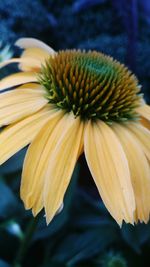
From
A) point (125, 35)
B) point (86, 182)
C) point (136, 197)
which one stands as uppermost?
point (125, 35)

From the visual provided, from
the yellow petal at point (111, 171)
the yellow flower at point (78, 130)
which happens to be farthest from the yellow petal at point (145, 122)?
the yellow petal at point (111, 171)

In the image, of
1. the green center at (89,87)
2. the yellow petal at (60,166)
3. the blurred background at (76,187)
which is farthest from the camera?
the blurred background at (76,187)

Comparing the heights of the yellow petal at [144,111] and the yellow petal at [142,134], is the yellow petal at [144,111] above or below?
above

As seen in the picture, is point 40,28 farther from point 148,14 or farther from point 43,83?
point 43,83

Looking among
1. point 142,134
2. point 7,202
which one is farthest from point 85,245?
point 142,134

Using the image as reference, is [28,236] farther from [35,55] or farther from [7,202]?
[35,55]

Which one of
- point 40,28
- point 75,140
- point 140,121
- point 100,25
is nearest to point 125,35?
point 100,25

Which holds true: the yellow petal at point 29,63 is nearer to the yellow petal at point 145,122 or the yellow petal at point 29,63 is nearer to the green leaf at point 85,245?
the yellow petal at point 145,122
